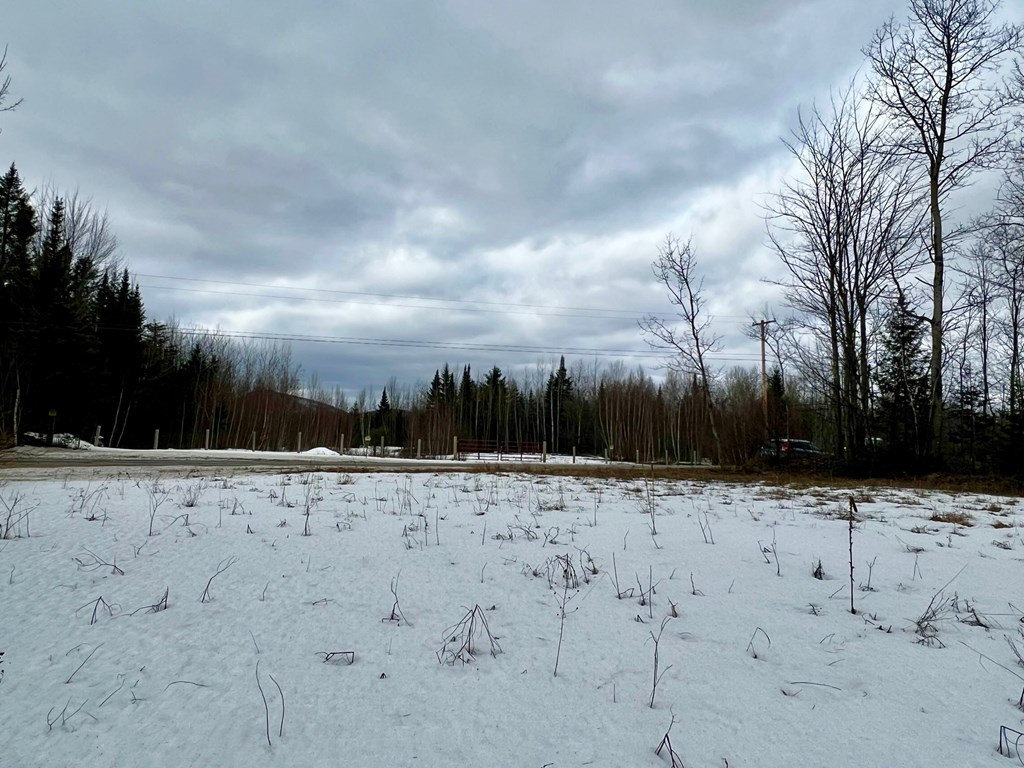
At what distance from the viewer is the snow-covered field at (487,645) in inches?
69.4

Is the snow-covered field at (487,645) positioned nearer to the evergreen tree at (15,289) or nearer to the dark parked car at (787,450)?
the dark parked car at (787,450)

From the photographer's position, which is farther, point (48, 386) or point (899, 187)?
point (48, 386)

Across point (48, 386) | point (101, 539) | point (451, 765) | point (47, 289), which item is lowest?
point (451, 765)

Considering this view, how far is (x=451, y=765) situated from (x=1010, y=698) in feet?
7.36

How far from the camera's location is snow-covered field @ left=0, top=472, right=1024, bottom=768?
176 centimetres

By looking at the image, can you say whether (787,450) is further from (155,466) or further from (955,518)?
(155,466)

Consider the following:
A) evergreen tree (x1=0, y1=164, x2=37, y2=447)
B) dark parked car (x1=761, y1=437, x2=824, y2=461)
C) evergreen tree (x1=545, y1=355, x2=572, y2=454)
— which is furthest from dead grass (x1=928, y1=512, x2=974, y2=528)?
evergreen tree (x1=545, y1=355, x2=572, y2=454)

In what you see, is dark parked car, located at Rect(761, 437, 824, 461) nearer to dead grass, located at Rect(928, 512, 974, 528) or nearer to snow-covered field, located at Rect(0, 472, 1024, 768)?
dead grass, located at Rect(928, 512, 974, 528)

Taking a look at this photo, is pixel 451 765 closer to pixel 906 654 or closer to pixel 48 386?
pixel 906 654

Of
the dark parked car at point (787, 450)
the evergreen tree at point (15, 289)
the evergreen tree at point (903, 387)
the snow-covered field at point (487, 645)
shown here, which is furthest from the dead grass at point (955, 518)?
the evergreen tree at point (15, 289)

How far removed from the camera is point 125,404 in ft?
108

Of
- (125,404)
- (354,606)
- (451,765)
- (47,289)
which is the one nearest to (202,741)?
(451,765)

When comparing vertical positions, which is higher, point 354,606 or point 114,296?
point 114,296

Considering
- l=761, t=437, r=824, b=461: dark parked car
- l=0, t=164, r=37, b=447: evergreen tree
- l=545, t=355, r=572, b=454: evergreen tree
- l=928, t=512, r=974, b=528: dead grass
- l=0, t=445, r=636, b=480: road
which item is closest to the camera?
l=928, t=512, r=974, b=528: dead grass
